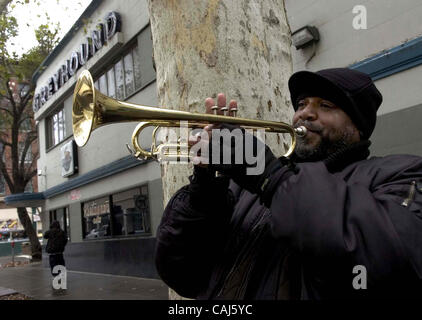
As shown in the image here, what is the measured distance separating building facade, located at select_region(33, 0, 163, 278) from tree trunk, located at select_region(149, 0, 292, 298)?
6.89 metres

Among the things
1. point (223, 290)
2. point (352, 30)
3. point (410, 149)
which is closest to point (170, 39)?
point (223, 290)

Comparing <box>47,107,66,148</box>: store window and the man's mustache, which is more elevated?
<box>47,107,66,148</box>: store window

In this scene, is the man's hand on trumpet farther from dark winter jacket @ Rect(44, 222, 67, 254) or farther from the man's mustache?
dark winter jacket @ Rect(44, 222, 67, 254)

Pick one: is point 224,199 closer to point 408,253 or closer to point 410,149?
point 408,253

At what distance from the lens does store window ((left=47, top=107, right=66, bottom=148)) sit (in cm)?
1567

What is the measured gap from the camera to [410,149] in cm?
500

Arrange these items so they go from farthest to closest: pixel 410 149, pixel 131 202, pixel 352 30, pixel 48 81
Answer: pixel 48 81
pixel 131 202
pixel 352 30
pixel 410 149

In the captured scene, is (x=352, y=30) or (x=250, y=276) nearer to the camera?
Answer: (x=250, y=276)

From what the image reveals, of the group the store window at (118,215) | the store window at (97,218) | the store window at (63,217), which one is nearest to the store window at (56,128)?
the store window at (63,217)

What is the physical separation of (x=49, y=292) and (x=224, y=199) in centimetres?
918

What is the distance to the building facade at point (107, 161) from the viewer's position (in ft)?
33.0

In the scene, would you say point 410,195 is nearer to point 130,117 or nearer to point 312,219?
point 312,219

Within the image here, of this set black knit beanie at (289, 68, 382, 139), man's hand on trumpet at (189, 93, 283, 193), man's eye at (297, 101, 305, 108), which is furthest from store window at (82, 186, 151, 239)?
man's hand on trumpet at (189, 93, 283, 193)

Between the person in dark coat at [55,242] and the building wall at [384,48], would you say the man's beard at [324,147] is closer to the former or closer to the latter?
the building wall at [384,48]
